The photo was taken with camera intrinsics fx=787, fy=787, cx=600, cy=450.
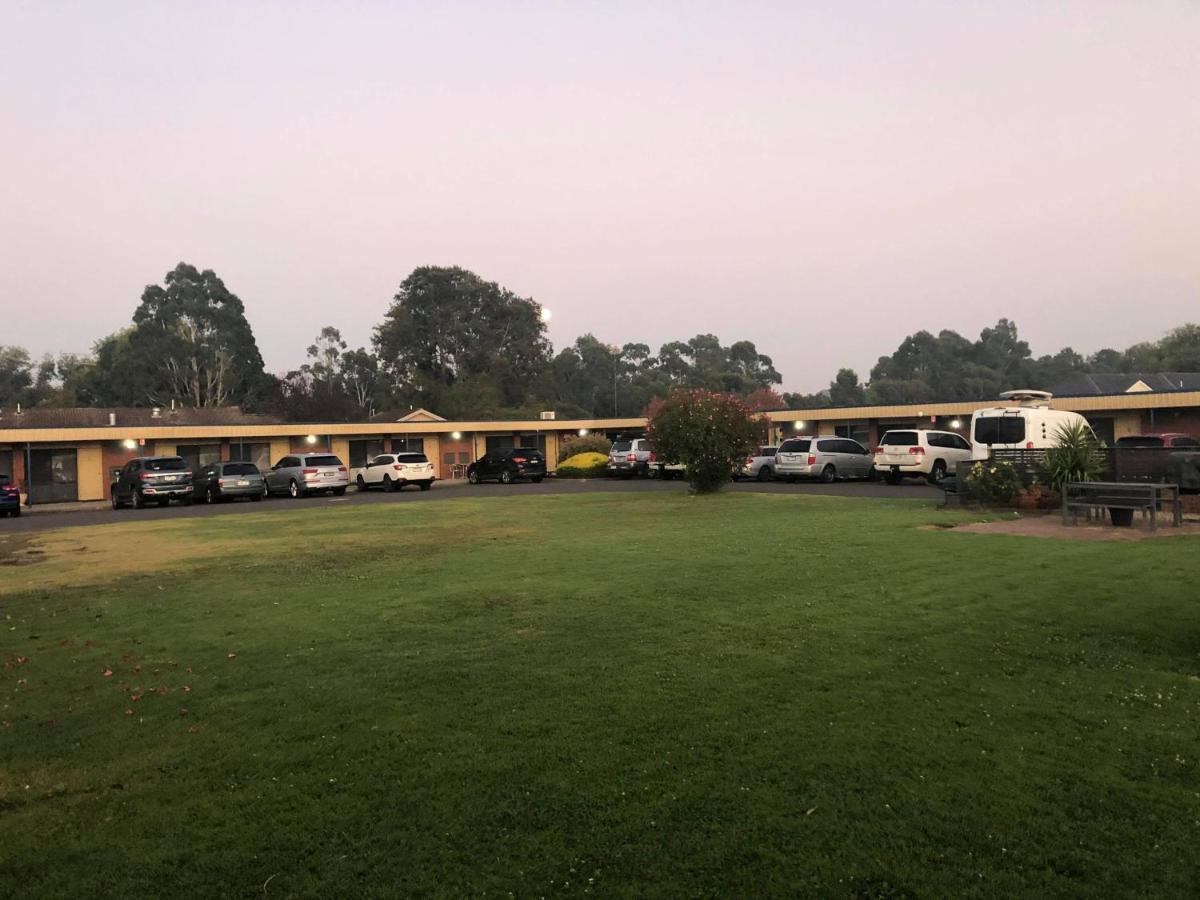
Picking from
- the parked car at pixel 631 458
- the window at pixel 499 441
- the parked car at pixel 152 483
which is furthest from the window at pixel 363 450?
the parked car at pixel 631 458

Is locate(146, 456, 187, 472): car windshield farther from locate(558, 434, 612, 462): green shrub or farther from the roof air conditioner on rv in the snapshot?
the roof air conditioner on rv

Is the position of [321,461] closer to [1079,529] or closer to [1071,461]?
[1071,461]

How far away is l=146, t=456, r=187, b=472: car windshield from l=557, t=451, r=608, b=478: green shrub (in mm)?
15981

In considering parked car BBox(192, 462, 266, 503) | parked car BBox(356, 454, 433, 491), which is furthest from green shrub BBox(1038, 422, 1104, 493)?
parked car BBox(192, 462, 266, 503)

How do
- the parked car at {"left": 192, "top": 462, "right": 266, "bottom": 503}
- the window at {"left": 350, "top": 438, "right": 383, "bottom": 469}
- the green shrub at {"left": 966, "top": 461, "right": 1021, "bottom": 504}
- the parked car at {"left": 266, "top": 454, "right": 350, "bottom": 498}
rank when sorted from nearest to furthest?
the green shrub at {"left": 966, "top": 461, "right": 1021, "bottom": 504} < the parked car at {"left": 192, "top": 462, "right": 266, "bottom": 503} < the parked car at {"left": 266, "top": 454, "right": 350, "bottom": 498} < the window at {"left": 350, "top": 438, "right": 383, "bottom": 469}

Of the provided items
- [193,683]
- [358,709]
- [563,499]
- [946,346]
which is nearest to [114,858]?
[358,709]

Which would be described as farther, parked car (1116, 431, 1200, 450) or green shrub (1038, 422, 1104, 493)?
parked car (1116, 431, 1200, 450)

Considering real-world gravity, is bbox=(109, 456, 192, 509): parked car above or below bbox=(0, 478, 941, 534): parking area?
above

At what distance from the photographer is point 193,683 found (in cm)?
529

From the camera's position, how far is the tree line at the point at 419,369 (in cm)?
6875

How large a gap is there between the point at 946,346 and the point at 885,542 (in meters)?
100.0

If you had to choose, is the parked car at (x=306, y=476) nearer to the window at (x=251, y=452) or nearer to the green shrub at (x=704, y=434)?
the window at (x=251, y=452)

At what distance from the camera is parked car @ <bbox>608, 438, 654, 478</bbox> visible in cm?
3422

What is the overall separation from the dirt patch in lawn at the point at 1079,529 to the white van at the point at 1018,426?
7.52m
